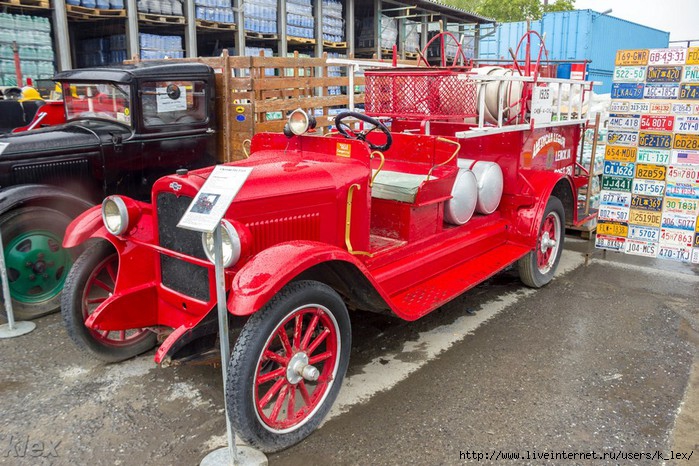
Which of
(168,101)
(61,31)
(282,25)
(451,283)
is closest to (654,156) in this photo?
(451,283)

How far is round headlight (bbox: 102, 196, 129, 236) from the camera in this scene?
10.6 ft

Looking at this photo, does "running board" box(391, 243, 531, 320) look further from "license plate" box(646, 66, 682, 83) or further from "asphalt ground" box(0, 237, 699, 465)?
"license plate" box(646, 66, 682, 83)

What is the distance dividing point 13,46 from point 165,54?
2.75 meters

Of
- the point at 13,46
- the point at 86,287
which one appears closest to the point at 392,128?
the point at 86,287

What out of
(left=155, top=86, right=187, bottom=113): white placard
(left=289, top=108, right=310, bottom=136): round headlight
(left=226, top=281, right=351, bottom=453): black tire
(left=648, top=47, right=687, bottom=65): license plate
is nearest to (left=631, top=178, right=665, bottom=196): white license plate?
(left=648, top=47, right=687, bottom=65): license plate

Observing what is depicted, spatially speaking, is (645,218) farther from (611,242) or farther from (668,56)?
(668,56)

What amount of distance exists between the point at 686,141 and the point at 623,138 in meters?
0.54

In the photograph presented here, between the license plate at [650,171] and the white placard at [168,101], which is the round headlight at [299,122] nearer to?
the white placard at [168,101]

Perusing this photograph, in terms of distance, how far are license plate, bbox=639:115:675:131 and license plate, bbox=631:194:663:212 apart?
0.66m

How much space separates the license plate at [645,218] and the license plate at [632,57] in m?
1.43

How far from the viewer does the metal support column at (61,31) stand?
8.47 meters

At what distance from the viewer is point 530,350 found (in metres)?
3.98

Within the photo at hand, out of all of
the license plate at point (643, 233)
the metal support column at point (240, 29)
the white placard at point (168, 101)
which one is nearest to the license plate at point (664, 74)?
the license plate at point (643, 233)

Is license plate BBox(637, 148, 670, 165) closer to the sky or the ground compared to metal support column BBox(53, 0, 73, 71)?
closer to the ground
